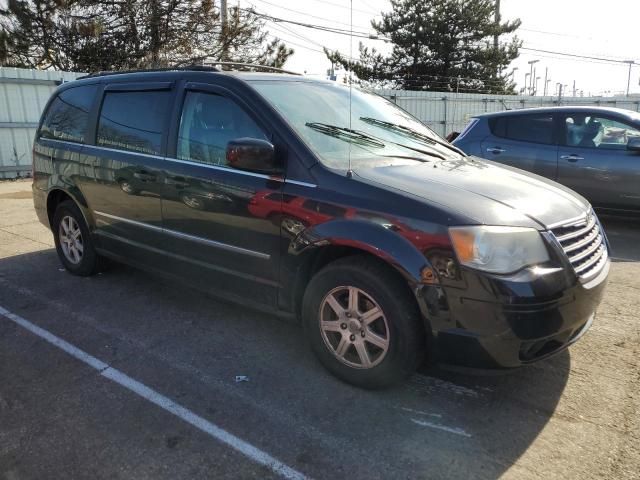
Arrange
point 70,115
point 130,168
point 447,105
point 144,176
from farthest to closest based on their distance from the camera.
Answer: point 447,105
point 70,115
point 130,168
point 144,176

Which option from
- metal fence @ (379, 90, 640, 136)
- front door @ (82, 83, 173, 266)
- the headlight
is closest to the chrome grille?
the headlight

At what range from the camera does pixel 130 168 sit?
413 cm

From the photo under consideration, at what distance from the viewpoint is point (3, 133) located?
41.6 ft

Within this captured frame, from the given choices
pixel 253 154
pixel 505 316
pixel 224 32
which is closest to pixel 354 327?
pixel 505 316

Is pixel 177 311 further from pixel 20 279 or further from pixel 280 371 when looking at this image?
pixel 20 279

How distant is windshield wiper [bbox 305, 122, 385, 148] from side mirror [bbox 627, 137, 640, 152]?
4.35m

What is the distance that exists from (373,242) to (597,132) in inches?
211

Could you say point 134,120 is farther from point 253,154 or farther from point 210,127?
point 253,154

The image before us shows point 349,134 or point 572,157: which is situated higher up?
point 349,134

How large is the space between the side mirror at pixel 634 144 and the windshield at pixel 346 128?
3.51m

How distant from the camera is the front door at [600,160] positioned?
6.48 metres

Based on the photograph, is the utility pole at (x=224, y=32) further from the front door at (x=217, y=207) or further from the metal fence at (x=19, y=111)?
the front door at (x=217, y=207)

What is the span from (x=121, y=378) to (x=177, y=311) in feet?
3.56

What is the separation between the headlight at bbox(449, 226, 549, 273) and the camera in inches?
100
